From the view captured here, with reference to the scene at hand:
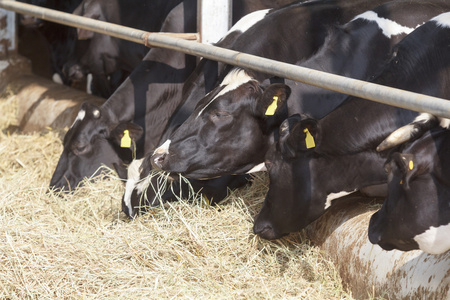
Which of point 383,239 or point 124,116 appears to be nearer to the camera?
point 383,239

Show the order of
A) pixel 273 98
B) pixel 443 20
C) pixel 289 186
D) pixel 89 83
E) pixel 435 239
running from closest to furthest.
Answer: pixel 435 239
pixel 443 20
pixel 289 186
pixel 273 98
pixel 89 83

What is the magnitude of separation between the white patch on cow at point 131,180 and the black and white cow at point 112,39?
1667mm

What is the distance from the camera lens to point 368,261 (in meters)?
3.77

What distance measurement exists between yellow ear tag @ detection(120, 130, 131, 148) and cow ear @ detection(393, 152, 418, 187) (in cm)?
269

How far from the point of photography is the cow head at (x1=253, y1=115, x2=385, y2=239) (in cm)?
388

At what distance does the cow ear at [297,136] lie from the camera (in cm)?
380

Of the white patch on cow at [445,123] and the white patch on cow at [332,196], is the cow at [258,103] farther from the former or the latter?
the white patch on cow at [445,123]

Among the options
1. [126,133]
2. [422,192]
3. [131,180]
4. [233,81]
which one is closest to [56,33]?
[126,133]

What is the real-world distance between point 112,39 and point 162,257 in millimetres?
3727

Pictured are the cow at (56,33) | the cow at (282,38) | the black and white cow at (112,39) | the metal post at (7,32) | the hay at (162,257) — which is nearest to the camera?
the hay at (162,257)

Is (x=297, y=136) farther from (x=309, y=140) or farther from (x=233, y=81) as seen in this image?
(x=233, y=81)

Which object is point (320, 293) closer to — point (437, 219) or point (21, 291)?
point (437, 219)

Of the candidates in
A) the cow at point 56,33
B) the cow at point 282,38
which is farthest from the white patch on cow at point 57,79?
the cow at point 282,38

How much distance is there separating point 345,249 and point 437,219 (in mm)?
819
